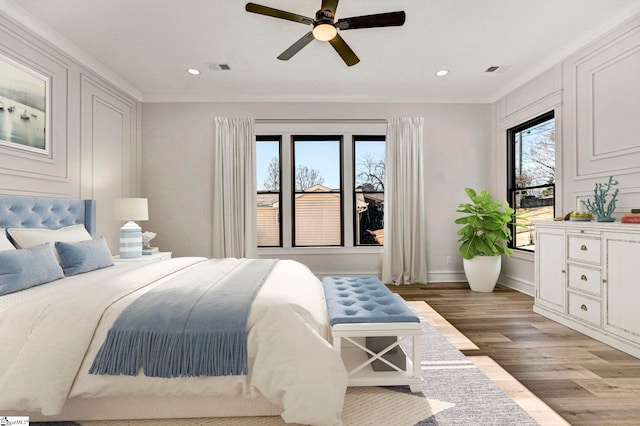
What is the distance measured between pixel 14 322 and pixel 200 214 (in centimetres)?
320

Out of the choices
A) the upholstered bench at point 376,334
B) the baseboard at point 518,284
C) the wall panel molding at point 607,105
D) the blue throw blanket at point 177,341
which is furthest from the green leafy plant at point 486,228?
the blue throw blanket at point 177,341

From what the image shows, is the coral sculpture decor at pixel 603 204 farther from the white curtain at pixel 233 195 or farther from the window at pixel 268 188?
the white curtain at pixel 233 195

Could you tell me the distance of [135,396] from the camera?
155 centimetres

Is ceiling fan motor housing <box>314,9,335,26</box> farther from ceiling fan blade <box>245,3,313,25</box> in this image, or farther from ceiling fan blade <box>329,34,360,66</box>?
ceiling fan blade <box>329,34,360,66</box>

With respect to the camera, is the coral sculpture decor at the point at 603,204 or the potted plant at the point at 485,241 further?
the potted plant at the point at 485,241

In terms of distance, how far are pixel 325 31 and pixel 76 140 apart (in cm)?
283

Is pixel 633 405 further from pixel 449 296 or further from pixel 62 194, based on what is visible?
pixel 62 194

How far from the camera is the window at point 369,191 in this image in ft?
16.0

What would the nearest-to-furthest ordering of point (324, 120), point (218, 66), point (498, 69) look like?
point (218, 66) → point (498, 69) → point (324, 120)

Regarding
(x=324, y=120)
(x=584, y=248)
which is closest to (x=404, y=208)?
(x=324, y=120)

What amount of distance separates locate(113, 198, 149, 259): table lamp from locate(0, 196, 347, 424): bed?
1.72 metres

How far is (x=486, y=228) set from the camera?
13.5 feet

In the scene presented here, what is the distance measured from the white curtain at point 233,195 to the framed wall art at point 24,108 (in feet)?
6.33

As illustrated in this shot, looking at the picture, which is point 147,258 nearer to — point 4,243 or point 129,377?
point 4,243
